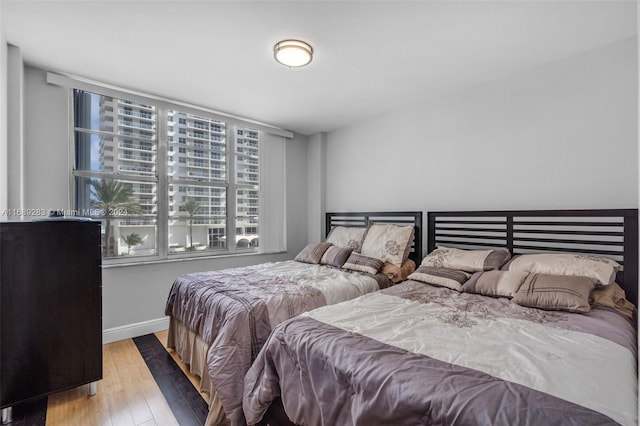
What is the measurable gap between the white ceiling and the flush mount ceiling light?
5 cm

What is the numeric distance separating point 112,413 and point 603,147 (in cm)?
376

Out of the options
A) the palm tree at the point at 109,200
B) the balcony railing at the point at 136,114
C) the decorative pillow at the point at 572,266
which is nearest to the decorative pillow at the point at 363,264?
the decorative pillow at the point at 572,266

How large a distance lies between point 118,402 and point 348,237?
2.42 m

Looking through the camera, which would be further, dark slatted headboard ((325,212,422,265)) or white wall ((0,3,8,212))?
dark slatted headboard ((325,212,422,265))

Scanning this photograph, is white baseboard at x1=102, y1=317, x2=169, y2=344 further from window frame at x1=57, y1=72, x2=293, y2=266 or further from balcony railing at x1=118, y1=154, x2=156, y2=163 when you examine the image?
balcony railing at x1=118, y1=154, x2=156, y2=163

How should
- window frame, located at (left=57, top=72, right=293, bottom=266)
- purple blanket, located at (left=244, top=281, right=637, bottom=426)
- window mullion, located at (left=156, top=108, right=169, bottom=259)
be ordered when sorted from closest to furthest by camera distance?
1. purple blanket, located at (left=244, top=281, right=637, bottom=426)
2. window frame, located at (left=57, top=72, right=293, bottom=266)
3. window mullion, located at (left=156, top=108, right=169, bottom=259)

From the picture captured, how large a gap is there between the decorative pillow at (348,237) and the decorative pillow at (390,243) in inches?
5.4

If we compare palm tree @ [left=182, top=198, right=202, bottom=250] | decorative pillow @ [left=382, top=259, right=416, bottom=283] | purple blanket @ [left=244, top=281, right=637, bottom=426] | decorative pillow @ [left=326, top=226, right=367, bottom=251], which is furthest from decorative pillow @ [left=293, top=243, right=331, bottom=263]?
purple blanket @ [left=244, top=281, right=637, bottom=426]

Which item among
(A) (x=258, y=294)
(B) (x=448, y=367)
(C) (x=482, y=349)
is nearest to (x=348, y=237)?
(A) (x=258, y=294)

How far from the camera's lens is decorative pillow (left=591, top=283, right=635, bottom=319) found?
1748mm

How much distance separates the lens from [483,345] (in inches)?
50.3

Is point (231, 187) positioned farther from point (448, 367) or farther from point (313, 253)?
point (448, 367)

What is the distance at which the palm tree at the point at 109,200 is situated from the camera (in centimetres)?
288

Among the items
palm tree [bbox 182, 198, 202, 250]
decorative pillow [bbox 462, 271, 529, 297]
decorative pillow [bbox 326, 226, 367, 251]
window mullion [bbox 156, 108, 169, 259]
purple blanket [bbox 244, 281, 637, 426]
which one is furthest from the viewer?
palm tree [bbox 182, 198, 202, 250]
